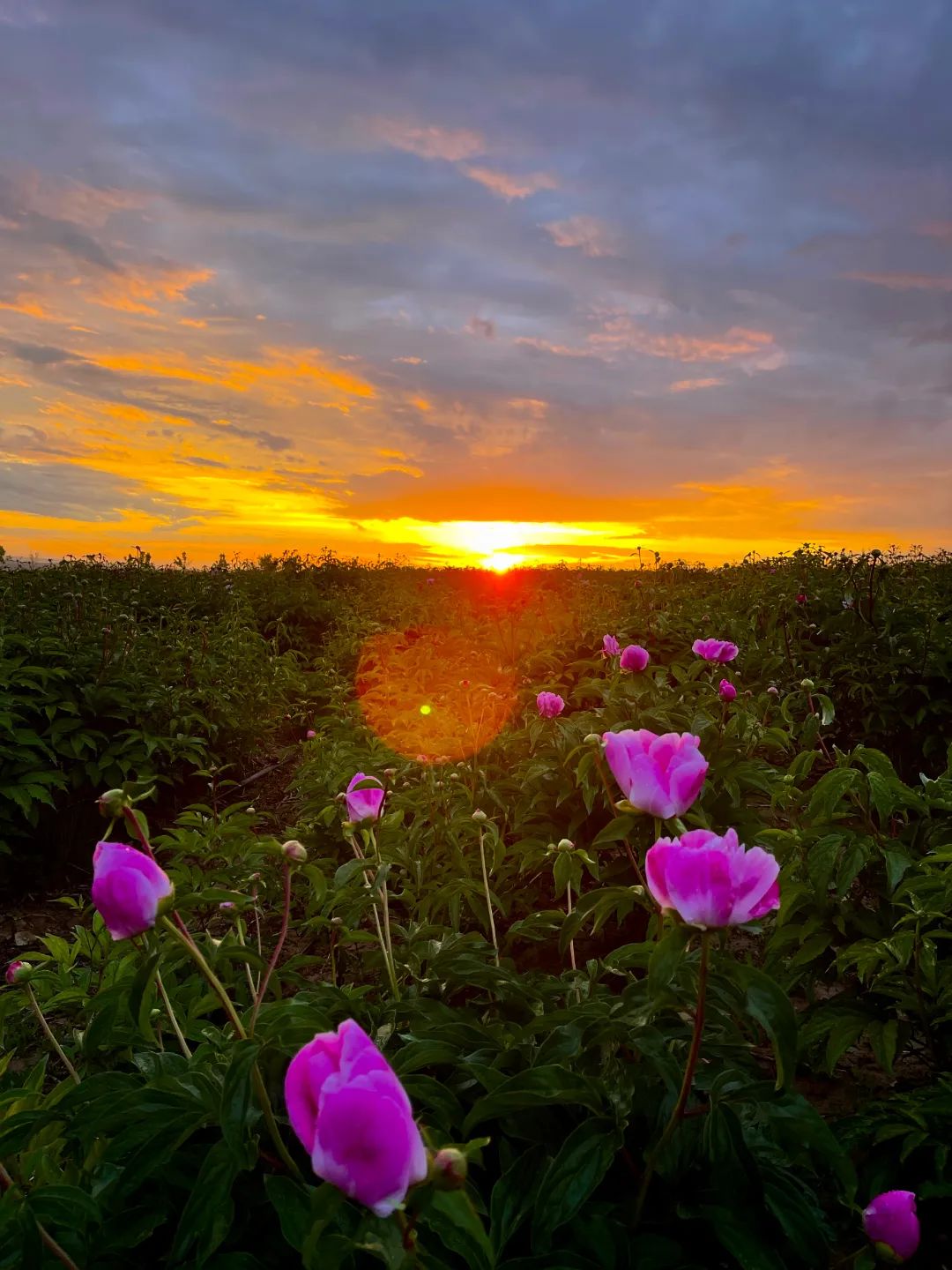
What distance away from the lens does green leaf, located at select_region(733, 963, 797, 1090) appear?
1.01 m

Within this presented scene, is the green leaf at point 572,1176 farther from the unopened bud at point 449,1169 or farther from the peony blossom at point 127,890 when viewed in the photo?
the peony blossom at point 127,890

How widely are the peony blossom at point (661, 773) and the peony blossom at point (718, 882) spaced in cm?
22

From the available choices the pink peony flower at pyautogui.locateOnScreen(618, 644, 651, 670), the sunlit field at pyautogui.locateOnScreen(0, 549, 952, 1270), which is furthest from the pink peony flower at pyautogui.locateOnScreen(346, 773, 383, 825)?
the pink peony flower at pyautogui.locateOnScreen(618, 644, 651, 670)

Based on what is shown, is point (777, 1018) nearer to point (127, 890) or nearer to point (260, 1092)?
point (260, 1092)

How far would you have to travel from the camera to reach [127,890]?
1.07 metres

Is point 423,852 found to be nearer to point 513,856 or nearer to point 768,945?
point 513,856

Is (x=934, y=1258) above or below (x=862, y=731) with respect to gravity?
below

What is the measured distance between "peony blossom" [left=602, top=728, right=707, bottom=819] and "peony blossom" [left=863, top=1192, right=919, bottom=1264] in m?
0.66

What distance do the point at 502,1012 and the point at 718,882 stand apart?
3.01 feet

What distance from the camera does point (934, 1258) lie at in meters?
1.56

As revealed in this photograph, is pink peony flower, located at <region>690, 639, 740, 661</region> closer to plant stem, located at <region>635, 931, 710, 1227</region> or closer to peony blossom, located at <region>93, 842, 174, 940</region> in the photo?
plant stem, located at <region>635, 931, 710, 1227</region>

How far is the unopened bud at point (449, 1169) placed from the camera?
722mm

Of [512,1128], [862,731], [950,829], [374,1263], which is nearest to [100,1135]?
[374,1263]

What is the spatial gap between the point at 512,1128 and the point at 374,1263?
10.0 inches
